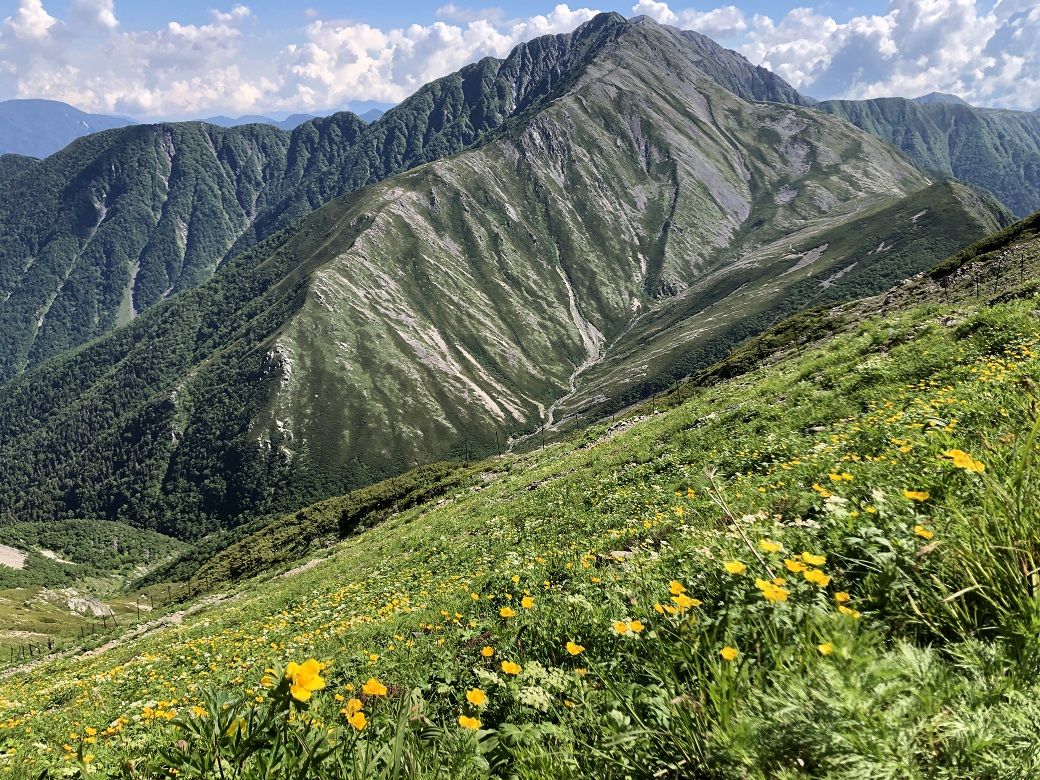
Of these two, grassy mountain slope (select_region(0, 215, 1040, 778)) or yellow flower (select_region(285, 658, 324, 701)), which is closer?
grassy mountain slope (select_region(0, 215, 1040, 778))

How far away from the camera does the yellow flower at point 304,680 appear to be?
2.85 m

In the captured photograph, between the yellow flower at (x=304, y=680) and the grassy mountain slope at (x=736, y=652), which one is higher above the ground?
the yellow flower at (x=304, y=680)

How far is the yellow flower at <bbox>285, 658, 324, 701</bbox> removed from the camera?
285 cm

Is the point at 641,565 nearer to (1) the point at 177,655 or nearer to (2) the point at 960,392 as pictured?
(2) the point at 960,392

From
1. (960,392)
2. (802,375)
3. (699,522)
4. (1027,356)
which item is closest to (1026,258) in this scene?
(802,375)

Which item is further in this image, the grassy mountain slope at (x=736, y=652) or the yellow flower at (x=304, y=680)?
the yellow flower at (x=304, y=680)

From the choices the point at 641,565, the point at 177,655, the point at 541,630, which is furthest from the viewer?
the point at 177,655

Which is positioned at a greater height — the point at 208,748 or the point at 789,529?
the point at 208,748

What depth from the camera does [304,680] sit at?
3.03 metres

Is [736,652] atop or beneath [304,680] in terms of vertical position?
beneath

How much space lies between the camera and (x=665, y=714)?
9.81 feet

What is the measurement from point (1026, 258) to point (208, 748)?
194 feet

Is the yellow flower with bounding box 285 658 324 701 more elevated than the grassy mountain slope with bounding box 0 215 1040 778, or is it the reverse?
the yellow flower with bounding box 285 658 324 701

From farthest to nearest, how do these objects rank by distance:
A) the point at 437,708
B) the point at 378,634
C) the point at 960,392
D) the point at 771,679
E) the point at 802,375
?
the point at 802,375 < the point at 378,634 < the point at 960,392 < the point at 437,708 < the point at 771,679
